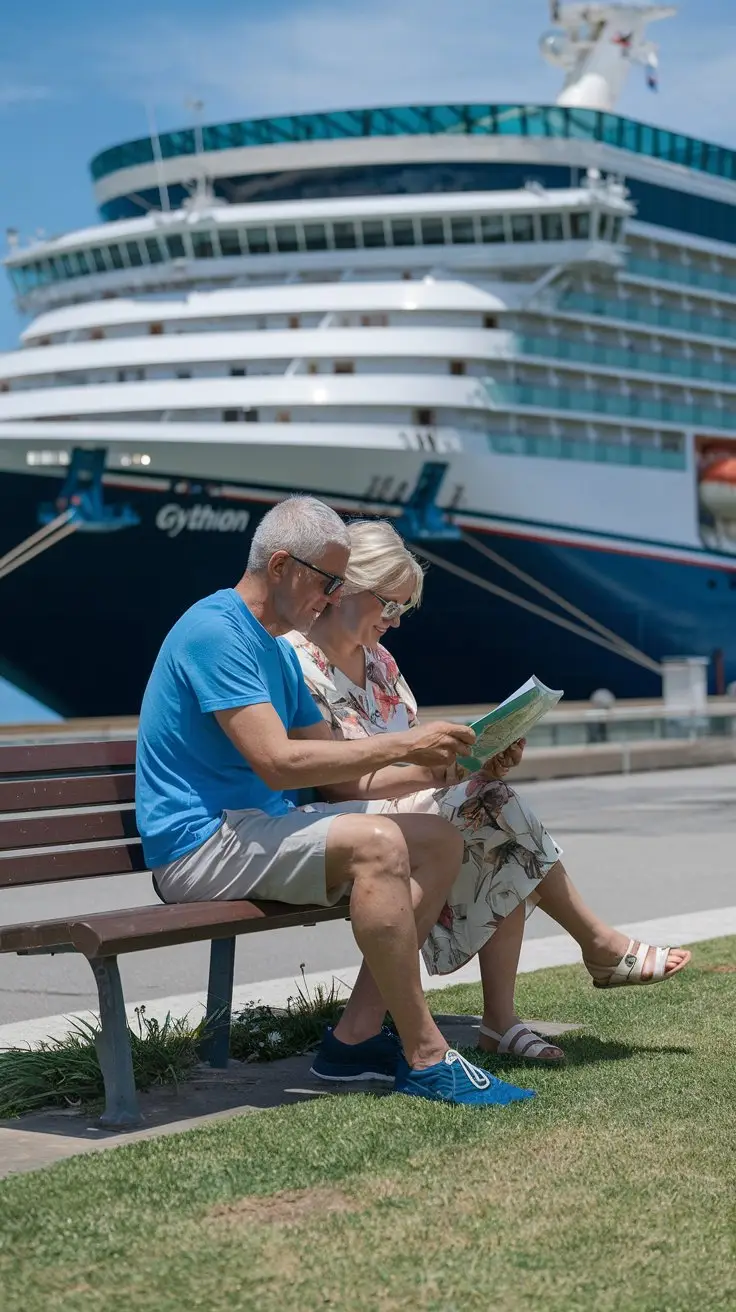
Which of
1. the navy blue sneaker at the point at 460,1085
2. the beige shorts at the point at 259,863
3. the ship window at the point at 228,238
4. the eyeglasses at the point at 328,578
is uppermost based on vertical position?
the ship window at the point at 228,238

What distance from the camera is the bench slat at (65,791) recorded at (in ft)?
13.0

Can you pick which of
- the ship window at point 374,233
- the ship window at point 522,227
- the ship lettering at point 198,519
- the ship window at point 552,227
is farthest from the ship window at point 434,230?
the ship lettering at point 198,519

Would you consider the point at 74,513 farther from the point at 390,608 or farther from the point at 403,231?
the point at 390,608

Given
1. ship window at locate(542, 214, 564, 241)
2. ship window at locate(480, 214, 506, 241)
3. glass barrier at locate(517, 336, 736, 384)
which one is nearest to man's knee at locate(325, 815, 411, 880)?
glass barrier at locate(517, 336, 736, 384)

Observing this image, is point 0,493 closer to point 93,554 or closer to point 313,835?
point 93,554

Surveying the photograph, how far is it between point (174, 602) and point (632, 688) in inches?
335

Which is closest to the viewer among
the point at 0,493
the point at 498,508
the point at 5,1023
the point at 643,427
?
the point at 5,1023

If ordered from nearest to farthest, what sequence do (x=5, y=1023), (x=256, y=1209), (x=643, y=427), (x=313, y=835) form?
(x=256, y=1209)
(x=313, y=835)
(x=5, y=1023)
(x=643, y=427)

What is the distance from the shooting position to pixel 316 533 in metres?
3.72

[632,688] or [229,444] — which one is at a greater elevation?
[229,444]

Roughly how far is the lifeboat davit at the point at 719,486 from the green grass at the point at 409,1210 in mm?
26556

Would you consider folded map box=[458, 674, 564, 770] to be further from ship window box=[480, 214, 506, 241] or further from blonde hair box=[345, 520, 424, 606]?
ship window box=[480, 214, 506, 241]

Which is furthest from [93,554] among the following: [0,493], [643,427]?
[643,427]

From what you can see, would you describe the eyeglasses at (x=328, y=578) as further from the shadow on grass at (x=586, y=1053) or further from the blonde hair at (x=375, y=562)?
the shadow on grass at (x=586, y=1053)
